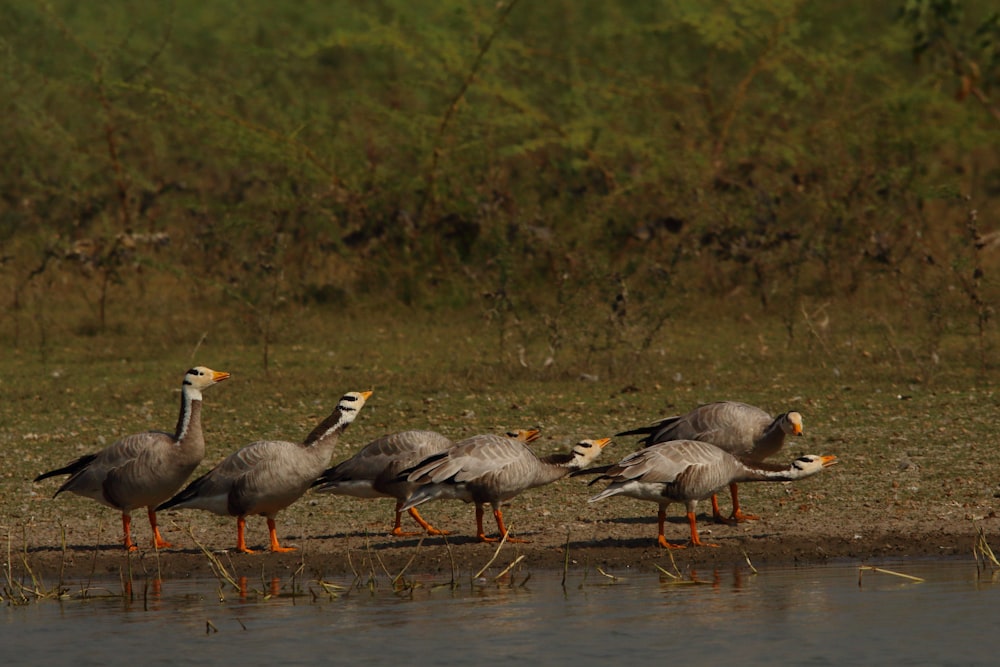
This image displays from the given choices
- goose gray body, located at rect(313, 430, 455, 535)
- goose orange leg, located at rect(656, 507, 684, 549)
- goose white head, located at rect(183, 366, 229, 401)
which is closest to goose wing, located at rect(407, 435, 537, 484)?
goose gray body, located at rect(313, 430, 455, 535)

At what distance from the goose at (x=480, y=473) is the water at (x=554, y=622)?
703 millimetres

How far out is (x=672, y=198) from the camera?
21.5 meters

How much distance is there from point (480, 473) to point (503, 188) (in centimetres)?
1227

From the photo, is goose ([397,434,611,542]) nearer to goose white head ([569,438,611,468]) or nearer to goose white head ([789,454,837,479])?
goose white head ([569,438,611,468])

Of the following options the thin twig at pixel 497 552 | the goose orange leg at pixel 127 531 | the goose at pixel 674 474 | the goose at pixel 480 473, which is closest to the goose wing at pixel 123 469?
the goose orange leg at pixel 127 531

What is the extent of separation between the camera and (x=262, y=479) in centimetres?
981

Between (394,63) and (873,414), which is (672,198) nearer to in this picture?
(873,414)

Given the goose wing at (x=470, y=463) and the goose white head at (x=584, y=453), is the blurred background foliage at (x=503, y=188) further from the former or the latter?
the goose wing at (x=470, y=463)

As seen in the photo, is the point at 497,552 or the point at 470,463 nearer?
the point at 497,552

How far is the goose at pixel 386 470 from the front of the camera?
10242 millimetres

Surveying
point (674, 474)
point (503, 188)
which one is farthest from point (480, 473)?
point (503, 188)

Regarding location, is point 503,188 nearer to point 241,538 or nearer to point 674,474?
point 241,538

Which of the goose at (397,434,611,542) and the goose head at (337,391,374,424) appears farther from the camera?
the goose head at (337,391,374,424)

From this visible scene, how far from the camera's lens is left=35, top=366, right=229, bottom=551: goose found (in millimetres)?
9930
